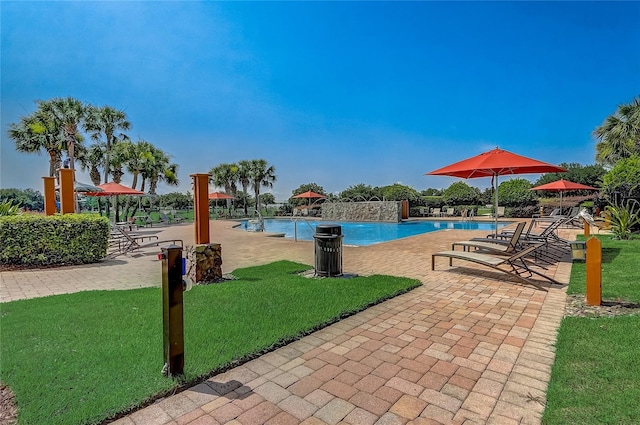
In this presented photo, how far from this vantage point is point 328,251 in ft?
18.8

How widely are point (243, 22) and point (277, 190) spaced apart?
29.2 meters

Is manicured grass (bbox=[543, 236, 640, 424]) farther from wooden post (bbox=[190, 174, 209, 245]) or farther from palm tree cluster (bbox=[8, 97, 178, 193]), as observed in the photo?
palm tree cluster (bbox=[8, 97, 178, 193])

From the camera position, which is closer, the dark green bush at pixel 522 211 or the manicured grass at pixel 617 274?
the manicured grass at pixel 617 274

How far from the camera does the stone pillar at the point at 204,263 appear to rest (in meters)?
5.54

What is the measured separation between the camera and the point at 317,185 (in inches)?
1671

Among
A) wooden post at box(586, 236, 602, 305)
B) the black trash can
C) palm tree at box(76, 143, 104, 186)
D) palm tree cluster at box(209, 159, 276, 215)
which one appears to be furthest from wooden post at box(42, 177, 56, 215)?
palm tree cluster at box(209, 159, 276, 215)

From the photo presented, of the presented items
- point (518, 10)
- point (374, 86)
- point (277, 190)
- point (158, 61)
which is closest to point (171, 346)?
point (158, 61)

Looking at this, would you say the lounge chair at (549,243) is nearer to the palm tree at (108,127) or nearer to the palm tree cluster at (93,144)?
the palm tree cluster at (93,144)

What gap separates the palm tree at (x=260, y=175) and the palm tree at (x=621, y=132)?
91.7 ft

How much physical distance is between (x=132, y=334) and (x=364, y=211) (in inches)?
911

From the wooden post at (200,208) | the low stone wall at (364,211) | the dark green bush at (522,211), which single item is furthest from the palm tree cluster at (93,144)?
the dark green bush at (522,211)

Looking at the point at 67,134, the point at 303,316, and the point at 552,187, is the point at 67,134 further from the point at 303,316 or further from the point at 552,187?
the point at 552,187

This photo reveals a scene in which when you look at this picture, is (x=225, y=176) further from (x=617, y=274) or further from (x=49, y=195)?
(x=617, y=274)

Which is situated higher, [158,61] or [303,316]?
[158,61]
